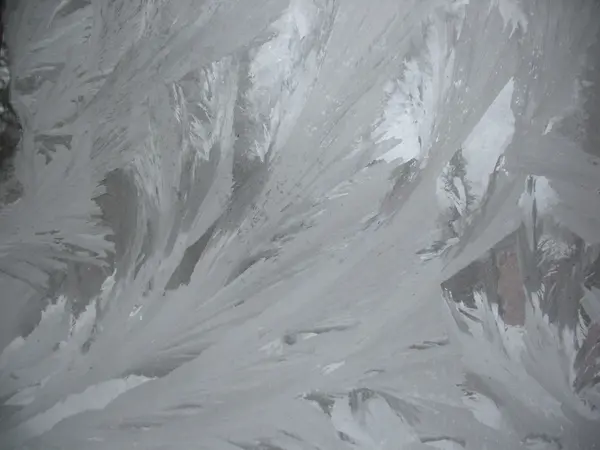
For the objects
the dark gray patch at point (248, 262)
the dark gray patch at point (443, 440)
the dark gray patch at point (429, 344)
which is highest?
the dark gray patch at point (248, 262)

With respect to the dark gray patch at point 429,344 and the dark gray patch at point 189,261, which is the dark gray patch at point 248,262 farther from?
the dark gray patch at point 429,344

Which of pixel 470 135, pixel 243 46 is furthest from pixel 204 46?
pixel 470 135

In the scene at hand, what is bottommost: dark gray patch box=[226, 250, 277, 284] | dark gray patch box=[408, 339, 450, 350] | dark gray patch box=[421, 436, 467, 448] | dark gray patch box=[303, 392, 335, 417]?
dark gray patch box=[421, 436, 467, 448]

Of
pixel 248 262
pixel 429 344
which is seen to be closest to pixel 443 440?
pixel 429 344

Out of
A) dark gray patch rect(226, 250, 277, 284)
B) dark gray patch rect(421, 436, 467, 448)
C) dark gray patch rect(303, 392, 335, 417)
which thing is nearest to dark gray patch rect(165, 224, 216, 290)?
dark gray patch rect(226, 250, 277, 284)

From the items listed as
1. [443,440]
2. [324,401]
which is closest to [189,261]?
[324,401]

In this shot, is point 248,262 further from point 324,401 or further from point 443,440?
point 443,440

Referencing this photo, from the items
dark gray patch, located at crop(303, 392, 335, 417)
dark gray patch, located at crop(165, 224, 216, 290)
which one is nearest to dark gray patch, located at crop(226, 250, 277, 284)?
dark gray patch, located at crop(165, 224, 216, 290)

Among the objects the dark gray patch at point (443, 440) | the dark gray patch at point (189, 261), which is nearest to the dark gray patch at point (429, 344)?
the dark gray patch at point (443, 440)

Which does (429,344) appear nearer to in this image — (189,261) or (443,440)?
(443,440)

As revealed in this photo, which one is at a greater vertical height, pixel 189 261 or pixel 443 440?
pixel 189 261

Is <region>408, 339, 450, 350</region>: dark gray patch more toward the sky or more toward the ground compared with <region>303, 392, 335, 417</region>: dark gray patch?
more toward the sky

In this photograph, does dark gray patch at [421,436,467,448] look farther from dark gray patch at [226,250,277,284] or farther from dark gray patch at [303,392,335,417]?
dark gray patch at [226,250,277,284]

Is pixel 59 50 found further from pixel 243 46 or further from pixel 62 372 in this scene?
pixel 62 372
